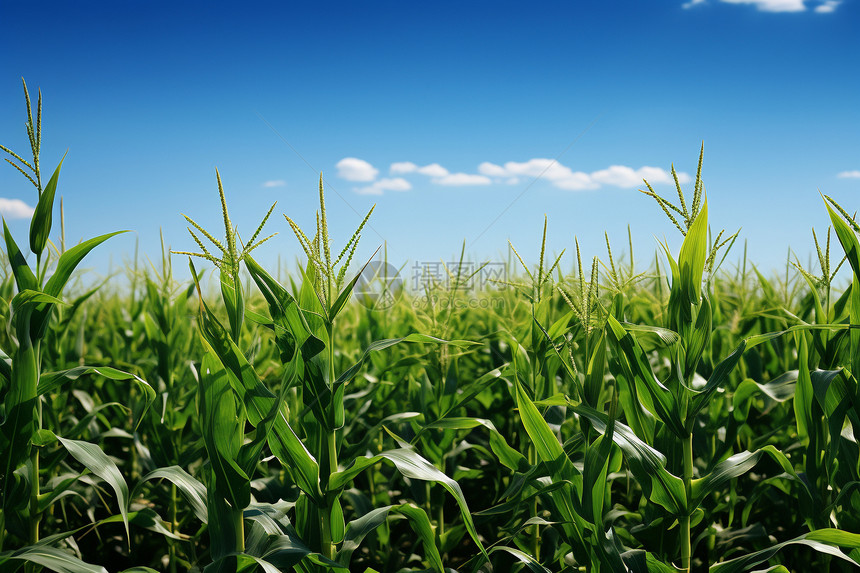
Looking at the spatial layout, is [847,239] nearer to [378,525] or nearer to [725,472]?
[725,472]

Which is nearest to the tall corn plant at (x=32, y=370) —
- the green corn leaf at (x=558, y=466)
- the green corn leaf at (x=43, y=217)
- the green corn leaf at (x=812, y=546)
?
the green corn leaf at (x=43, y=217)

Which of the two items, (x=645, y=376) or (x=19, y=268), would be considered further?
(x=19, y=268)

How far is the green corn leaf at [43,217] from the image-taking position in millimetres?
1678

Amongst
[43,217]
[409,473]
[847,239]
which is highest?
[43,217]

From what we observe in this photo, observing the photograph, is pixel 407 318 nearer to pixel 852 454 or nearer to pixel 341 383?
pixel 341 383

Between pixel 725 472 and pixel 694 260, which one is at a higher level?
pixel 694 260

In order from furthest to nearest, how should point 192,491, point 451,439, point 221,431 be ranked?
point 451,439 < point 192,491 < point 221,431

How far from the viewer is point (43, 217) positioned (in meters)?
1.70

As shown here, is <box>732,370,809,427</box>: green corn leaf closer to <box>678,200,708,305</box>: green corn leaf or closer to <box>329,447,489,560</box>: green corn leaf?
<box>678,200,708,305</box>: green corn leaf

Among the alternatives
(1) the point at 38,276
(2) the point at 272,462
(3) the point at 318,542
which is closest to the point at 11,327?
(1) the point at 38,276

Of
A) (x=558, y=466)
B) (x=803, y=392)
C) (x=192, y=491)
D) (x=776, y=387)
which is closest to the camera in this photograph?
(x=558, y=466)

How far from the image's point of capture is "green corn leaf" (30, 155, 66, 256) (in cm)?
168

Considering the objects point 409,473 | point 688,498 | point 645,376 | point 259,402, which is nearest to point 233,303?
point 259,402

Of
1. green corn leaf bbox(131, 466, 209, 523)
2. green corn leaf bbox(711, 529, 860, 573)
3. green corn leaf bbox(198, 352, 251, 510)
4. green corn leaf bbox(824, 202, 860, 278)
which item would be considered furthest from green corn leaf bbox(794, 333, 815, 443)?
green corn leaf bbox(131, 466, 209, 523)
